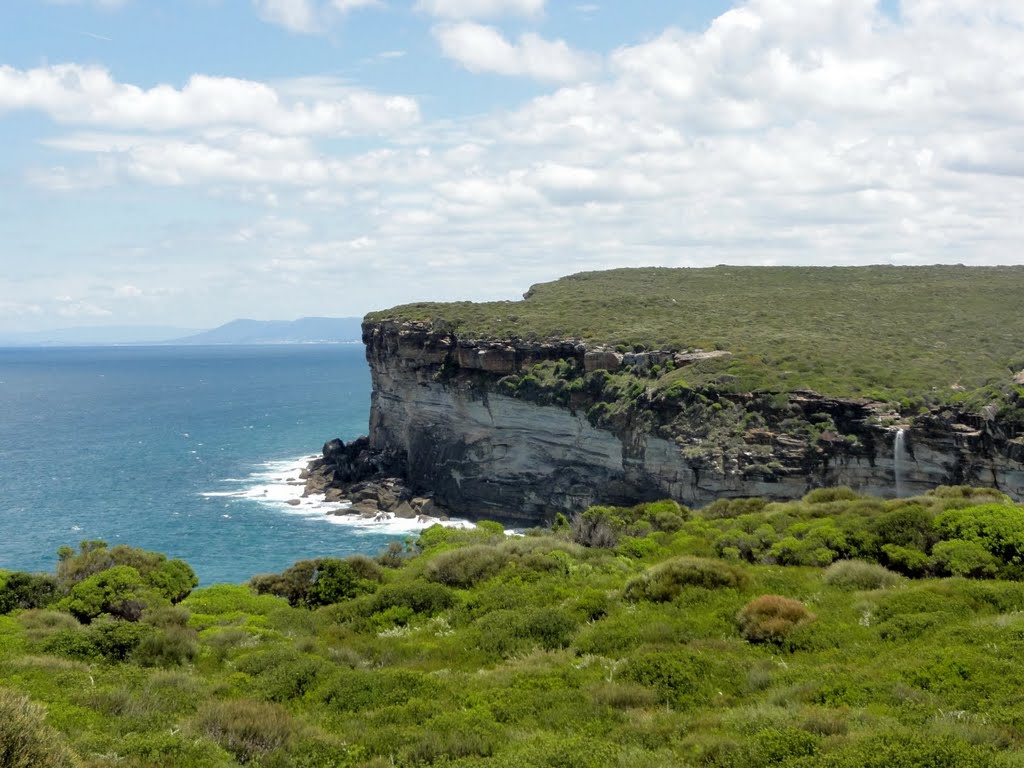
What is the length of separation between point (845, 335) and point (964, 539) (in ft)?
144

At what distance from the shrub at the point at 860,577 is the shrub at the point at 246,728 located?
11356mm

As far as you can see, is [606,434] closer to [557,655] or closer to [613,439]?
[613,439]

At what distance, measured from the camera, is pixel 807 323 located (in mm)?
64062

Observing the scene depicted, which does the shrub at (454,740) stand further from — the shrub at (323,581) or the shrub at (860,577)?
the shrub at (323,581)

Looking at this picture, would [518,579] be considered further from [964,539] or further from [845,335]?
[845,335]

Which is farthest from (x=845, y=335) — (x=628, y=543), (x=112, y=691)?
(x=112, y=691)

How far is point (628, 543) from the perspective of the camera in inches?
976

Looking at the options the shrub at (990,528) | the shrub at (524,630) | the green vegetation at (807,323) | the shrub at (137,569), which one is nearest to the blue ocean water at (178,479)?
the green vegetation at (807,323)

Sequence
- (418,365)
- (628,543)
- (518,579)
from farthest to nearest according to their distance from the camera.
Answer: (418,365) < (628,543) < (518,579)

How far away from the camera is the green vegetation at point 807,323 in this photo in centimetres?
5003

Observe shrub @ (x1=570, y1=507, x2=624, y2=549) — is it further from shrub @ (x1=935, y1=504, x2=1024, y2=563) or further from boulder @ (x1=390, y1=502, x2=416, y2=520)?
boulder @ (x1=390, y1=502, x2=416, y2=520)

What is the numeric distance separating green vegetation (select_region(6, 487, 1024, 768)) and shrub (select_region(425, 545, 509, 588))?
7 centimetres

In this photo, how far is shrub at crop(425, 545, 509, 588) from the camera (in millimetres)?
20906

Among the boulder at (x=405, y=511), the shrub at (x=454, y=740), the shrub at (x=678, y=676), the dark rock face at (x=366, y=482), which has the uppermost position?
the shrub at (x=454, y=740)
